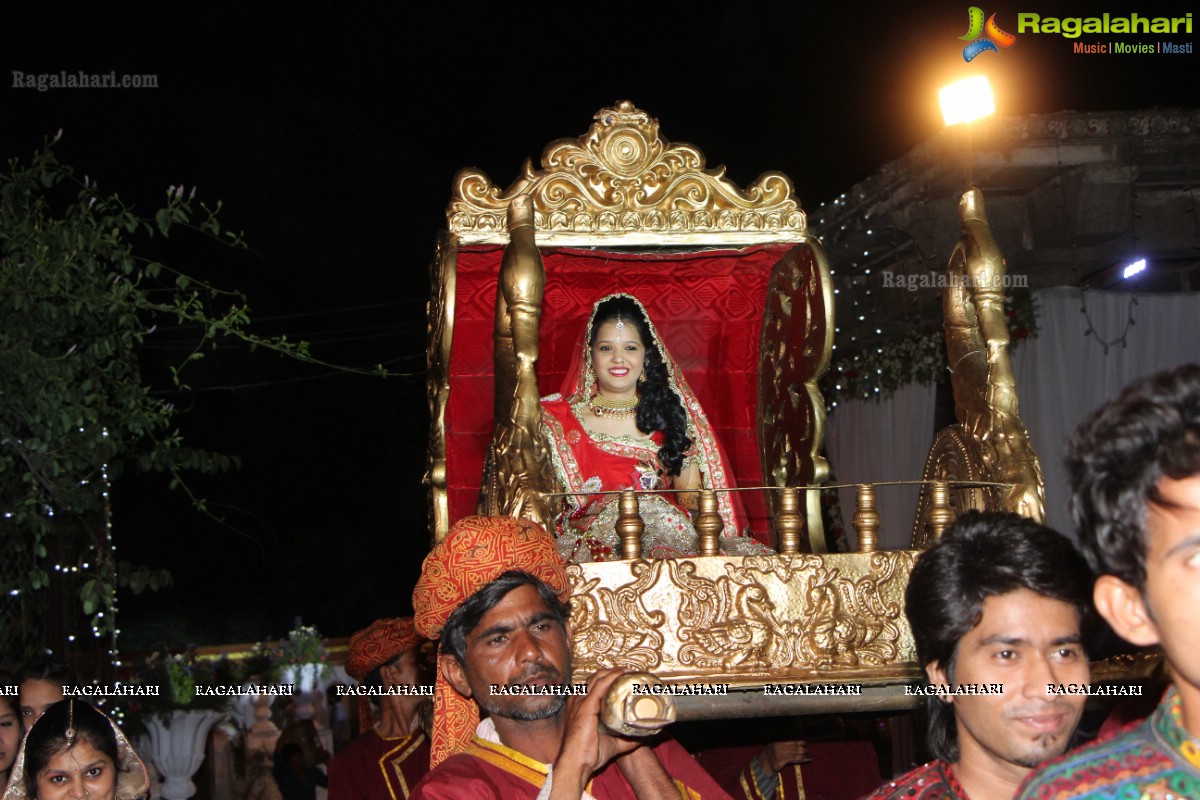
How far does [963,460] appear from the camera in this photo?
12.8 feet

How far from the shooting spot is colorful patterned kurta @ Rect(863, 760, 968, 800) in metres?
2.03

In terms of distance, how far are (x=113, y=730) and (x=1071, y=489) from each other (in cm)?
261

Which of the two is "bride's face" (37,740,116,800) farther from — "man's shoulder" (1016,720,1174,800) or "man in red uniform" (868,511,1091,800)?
"man's shoulder" (1016,720,1174,800)

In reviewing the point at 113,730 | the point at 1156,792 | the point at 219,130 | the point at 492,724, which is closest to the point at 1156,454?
the point at 1156,792

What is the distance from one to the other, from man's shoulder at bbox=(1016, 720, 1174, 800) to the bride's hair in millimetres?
3999

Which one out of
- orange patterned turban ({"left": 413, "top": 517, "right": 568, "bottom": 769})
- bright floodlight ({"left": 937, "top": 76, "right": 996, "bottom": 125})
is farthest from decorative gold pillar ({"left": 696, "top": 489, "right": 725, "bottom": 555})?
bright floodlight ({"left": 937, "top": 76, "right": 996, "bottom": 125})

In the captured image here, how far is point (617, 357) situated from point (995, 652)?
3321 millimetres

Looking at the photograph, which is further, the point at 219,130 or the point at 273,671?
the point at 219,130

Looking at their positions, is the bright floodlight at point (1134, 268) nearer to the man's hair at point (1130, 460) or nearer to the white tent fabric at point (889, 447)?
the white tent fabric at point (889, 447)

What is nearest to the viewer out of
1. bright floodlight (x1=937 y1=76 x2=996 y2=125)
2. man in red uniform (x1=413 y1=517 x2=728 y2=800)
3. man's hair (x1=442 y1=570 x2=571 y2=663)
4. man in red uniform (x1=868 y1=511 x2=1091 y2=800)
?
man in red uniform (x1=868 y1=511 x2=1091 y2=800)

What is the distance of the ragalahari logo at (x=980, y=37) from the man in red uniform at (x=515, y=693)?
6554mm

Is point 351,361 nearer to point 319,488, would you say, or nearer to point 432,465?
point 319,488

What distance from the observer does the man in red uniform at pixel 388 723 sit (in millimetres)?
4793

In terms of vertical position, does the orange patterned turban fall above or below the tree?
below
